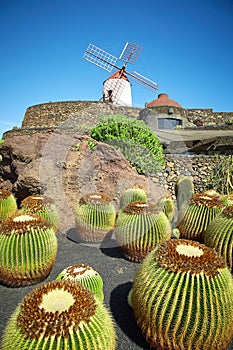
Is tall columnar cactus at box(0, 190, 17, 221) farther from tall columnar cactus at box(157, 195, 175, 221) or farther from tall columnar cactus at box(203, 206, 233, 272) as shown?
Answer: tall columnar cactus at box(203, 206, 233, 272)

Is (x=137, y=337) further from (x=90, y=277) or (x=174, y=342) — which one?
(x=90, y=277)

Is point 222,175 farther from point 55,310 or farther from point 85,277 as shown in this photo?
point 55,310

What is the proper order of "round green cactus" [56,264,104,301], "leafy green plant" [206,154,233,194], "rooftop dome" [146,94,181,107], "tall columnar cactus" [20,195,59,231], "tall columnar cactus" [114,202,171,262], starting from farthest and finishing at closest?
"rooftop dome" [146,94,181,107]
"leafy green plant" [206,154,233,194]
"tall columnar cactus" [20,195,59,231]
"tall columnar cactus" [114,202,171,262]
"round green cactus" [56,264,104,301]

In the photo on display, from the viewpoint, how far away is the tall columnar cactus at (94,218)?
4832 millimetres

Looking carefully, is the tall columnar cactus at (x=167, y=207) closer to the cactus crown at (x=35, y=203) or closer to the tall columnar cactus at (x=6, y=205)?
the cactus crown at (x=35, y=203)

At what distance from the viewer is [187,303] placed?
6.96ft

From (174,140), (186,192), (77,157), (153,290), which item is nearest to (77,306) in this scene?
(153,290)

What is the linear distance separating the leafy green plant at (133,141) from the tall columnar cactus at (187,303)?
21.5 feet

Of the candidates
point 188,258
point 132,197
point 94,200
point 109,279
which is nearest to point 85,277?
point 109,279

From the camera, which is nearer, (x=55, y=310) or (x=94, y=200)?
(x=55, y=310)

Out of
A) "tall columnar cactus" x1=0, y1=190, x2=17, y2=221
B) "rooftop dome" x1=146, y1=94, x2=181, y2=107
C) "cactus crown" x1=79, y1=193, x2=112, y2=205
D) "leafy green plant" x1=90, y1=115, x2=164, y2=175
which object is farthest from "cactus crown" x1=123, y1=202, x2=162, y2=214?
"rooftop dome" x1=146, y1=94, x2=181, y2=107

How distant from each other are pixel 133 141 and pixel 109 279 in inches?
236

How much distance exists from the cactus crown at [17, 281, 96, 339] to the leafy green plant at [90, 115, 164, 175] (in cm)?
689

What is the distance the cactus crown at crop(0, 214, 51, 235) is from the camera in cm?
328
